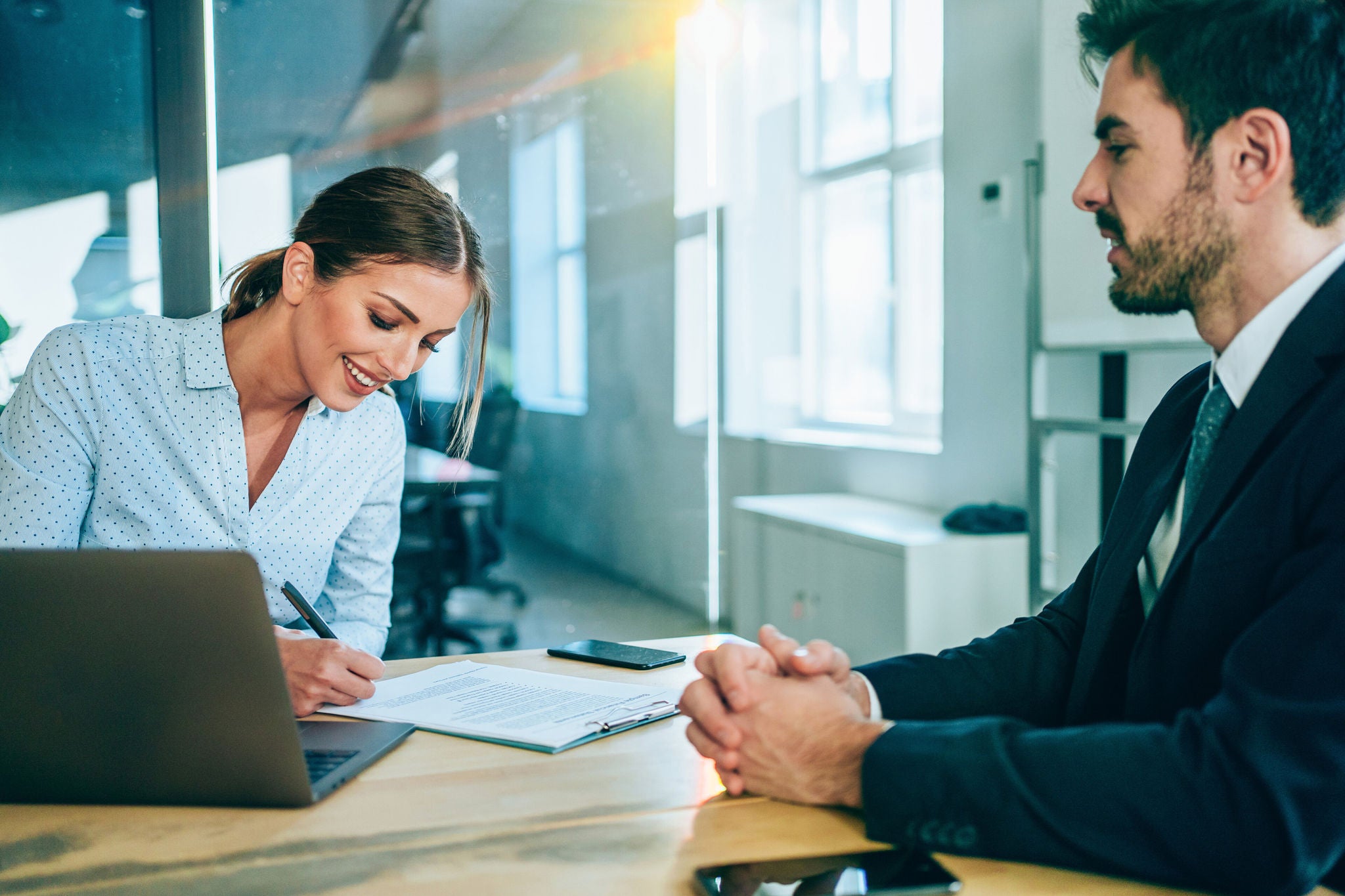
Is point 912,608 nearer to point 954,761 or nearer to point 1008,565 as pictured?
point 1008,565

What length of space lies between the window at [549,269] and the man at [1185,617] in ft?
9.03

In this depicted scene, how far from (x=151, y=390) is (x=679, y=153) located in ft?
9.69

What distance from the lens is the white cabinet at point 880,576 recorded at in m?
2.76

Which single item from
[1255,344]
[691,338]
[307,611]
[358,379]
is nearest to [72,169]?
[358,379]

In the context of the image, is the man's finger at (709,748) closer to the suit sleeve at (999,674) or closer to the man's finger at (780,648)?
the man's finger at (780,648)

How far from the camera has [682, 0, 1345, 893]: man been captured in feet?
2.32

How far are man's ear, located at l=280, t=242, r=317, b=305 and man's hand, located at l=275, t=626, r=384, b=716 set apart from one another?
2.02 ft

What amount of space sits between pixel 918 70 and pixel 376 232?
2703 millimetres

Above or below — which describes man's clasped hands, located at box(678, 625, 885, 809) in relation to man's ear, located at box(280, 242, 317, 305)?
below

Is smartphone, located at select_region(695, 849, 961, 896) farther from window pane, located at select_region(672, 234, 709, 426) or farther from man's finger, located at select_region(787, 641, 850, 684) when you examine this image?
window pane, located at select_region(672, 234, 709, 426)

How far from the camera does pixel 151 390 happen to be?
1.49m

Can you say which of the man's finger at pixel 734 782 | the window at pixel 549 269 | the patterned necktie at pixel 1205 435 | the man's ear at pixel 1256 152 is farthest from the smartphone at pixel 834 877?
the window at pixel 549 269

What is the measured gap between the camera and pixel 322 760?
3.04ft

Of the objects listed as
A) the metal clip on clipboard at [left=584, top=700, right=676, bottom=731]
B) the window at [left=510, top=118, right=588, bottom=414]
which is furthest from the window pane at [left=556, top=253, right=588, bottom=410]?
the metal clip on clipboard at [left=584, top=700, right=676, bottom=731]
